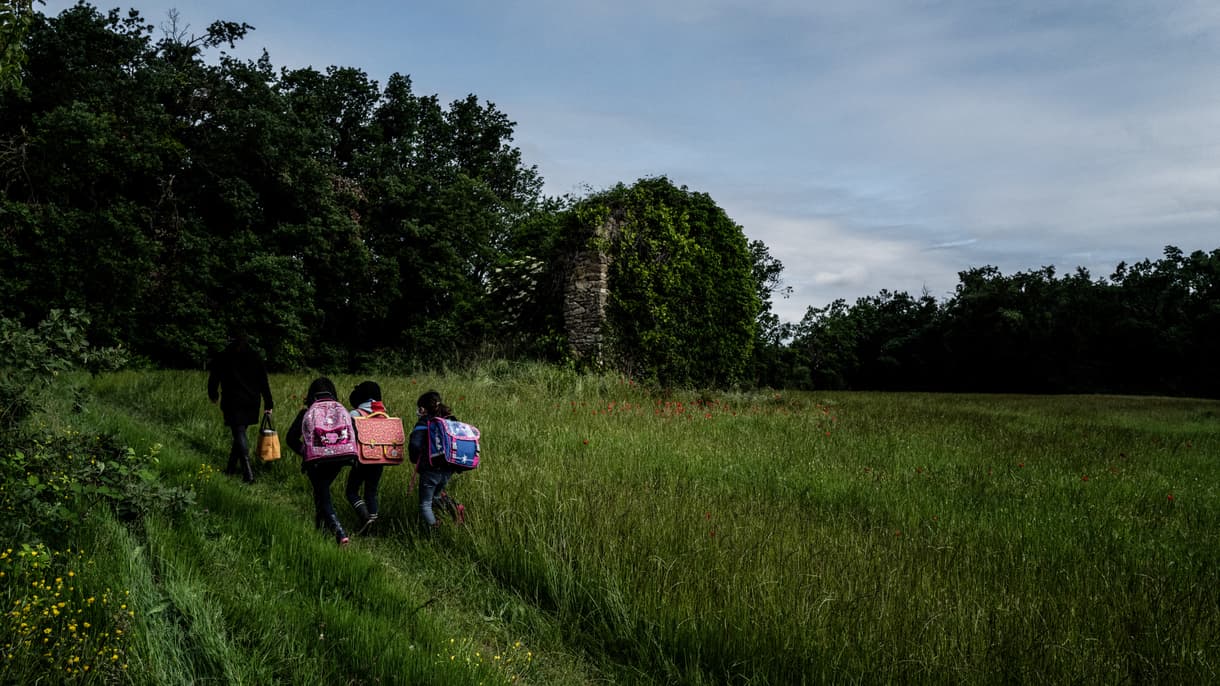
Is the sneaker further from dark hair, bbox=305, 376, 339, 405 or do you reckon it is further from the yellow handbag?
the yellow handbag

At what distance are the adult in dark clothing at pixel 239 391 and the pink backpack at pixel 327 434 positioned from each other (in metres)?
2.72

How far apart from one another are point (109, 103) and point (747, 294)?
19316mm

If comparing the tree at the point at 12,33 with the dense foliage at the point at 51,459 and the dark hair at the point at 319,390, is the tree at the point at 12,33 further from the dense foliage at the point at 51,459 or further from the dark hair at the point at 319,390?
the dark hair at the point at 319,390

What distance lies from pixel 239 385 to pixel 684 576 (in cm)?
648

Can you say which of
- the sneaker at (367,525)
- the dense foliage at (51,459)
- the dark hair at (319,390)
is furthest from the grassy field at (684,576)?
the dark hair at (319,390)

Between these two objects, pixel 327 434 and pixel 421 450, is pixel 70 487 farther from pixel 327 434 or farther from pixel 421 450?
pixel 421 450

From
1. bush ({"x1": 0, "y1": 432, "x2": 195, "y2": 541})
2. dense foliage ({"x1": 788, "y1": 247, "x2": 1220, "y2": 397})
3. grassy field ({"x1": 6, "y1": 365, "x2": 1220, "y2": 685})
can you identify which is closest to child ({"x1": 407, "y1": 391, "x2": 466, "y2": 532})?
grassy field ({"x1": 6, "y1": 365, "x2": 1220, "y2": 685})

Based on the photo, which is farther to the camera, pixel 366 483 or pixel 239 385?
pixel 239 385

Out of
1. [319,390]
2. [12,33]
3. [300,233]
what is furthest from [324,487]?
[300,233]

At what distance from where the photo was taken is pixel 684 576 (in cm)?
388

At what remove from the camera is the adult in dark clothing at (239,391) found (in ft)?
24.9

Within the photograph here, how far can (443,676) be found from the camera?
2932 mm

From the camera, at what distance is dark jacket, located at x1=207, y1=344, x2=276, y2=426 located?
25.2ft

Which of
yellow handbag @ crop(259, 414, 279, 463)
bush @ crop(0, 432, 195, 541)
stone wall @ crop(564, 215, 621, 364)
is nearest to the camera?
bush @ crop(0, 432, 195, 541)
